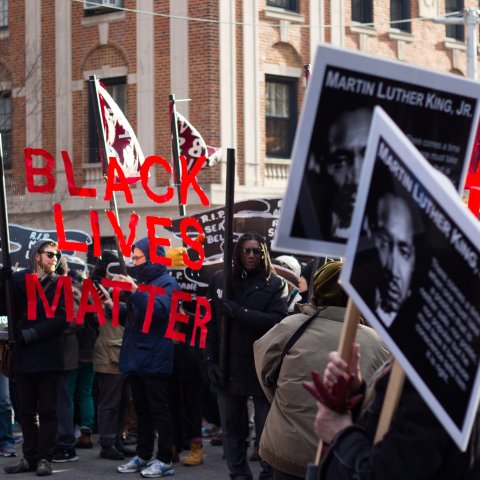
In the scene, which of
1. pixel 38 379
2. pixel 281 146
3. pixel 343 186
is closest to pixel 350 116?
pixel 343 186

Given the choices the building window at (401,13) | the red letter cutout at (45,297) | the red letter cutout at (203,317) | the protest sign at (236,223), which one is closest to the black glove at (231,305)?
the red letter cutout at (203,317)

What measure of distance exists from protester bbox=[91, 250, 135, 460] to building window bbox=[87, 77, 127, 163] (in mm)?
14347

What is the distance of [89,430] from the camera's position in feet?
38.0

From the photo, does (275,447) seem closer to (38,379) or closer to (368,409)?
(368,409)

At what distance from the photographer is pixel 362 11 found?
27.1 metres

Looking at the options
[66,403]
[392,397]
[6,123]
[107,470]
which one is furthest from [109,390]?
[6,123]

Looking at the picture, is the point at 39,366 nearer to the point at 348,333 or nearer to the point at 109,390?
the point at 109,390

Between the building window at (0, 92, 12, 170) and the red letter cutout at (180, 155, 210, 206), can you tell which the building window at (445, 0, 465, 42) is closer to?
the building window at (0, 92, 12, 170)

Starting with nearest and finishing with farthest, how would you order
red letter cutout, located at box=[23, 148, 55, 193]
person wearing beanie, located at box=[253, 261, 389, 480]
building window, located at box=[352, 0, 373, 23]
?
person wearing beanie, located at box=[253, 261, 389, 480], red letter cutout, located at box=[23, 148, 55, 193], building window, located at box=[352, 0, 373, 23]

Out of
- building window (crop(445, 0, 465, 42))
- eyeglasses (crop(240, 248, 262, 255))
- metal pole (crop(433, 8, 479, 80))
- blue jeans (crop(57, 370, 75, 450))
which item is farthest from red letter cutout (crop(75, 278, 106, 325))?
building window (crop(445, 0, 465, 42))

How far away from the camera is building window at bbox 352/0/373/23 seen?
88.4ft

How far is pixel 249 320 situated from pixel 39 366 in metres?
1.93

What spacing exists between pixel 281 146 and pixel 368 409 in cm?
2215

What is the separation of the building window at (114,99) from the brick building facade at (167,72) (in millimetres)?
30
